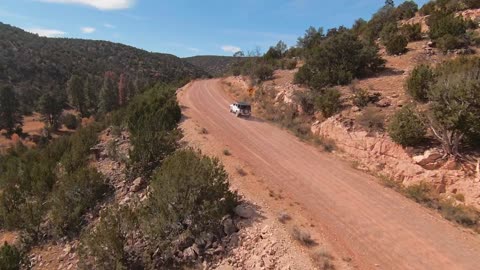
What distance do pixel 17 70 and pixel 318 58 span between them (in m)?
80.8

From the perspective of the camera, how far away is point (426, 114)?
1446 cm

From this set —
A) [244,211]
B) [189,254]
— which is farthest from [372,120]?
[189,254]

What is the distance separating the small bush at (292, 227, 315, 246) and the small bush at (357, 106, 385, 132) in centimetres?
830

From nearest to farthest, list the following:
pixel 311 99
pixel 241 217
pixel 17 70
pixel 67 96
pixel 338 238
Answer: pixel 338 238, pixel 241 217, pixel 311 99, pixel 67 96, pixel 17 70

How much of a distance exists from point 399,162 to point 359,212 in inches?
157

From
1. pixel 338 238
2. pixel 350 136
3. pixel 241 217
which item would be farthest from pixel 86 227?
pixel 350 136

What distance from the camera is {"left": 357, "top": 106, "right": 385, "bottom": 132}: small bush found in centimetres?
1680

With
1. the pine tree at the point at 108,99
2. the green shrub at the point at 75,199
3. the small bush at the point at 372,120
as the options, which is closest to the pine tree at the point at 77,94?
the pine tree at the point at 108,99

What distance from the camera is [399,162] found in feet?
48.7

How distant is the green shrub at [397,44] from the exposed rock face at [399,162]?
1309 cm

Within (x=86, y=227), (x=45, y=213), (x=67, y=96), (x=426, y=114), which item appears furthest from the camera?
(x=67, y=96)

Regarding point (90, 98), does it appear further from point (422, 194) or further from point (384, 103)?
point (422, 194)

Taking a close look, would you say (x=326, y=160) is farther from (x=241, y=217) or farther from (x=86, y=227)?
(x=86, y=227)

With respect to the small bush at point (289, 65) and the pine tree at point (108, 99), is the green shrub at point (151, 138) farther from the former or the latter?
the pine tree at point (108, 99)
